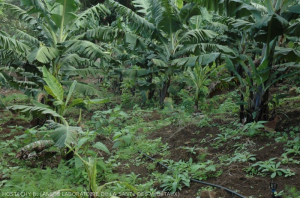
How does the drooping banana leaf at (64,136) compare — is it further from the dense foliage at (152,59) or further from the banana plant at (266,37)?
the banana plant at (266,37)

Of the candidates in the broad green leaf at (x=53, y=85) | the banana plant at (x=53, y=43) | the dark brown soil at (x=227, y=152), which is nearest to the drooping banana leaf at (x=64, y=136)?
the broad green leaf at (x=53, y=85)

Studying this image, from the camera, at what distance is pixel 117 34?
26.0 ft

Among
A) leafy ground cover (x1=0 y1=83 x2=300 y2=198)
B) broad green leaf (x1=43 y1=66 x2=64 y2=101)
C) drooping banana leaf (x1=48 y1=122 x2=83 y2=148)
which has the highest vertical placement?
broad green leaf (x1=43 y1=66 x2=64 y2=101)

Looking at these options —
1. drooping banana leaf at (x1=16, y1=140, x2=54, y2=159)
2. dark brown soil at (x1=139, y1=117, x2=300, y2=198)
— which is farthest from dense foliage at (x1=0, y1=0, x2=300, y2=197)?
dark brown soil at (x1=139, y1=117, x2=300, y2=198)

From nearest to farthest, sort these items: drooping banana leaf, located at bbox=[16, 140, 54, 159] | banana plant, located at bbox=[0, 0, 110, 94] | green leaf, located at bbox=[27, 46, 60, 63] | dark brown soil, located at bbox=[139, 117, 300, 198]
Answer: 1. dark brown soil, located at bbox=[139, 117, 300, 198]
2. drooping banana leaf, located at bbox=[16, 140, 54, 159]
3. green leaf, located at bbox=[27, 46, 60, 63]
4. banana plant, located at bbox=[0, 0, 110, 94]

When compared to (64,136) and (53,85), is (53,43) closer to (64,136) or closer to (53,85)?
(53,85)

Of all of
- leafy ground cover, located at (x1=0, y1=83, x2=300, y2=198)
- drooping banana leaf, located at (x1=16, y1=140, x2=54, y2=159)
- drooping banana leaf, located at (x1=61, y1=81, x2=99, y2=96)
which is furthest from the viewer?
drooping banana leaf, located at (x1=61, y1=81, x2=99, y2=96)

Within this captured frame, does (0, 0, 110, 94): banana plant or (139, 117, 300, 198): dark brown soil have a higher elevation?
(0, 0, 110, 94): banana plant

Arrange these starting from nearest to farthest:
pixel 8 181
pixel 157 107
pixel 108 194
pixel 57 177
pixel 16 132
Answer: pixel 108 194
pixel 8 181
pixel 57 177
pixel 16 132
pixel 157 107

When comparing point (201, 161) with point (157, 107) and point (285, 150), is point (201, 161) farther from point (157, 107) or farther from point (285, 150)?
point (157, 107)

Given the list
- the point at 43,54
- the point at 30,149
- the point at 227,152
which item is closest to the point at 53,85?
the point at 30,149

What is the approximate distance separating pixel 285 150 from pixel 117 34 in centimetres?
567

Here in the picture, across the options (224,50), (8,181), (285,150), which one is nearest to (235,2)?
(224,50)

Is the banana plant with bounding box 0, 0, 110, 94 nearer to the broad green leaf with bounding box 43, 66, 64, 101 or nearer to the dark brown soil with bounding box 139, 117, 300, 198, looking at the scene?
the broad green leaf with bounding box 43, 66, 64, 101
